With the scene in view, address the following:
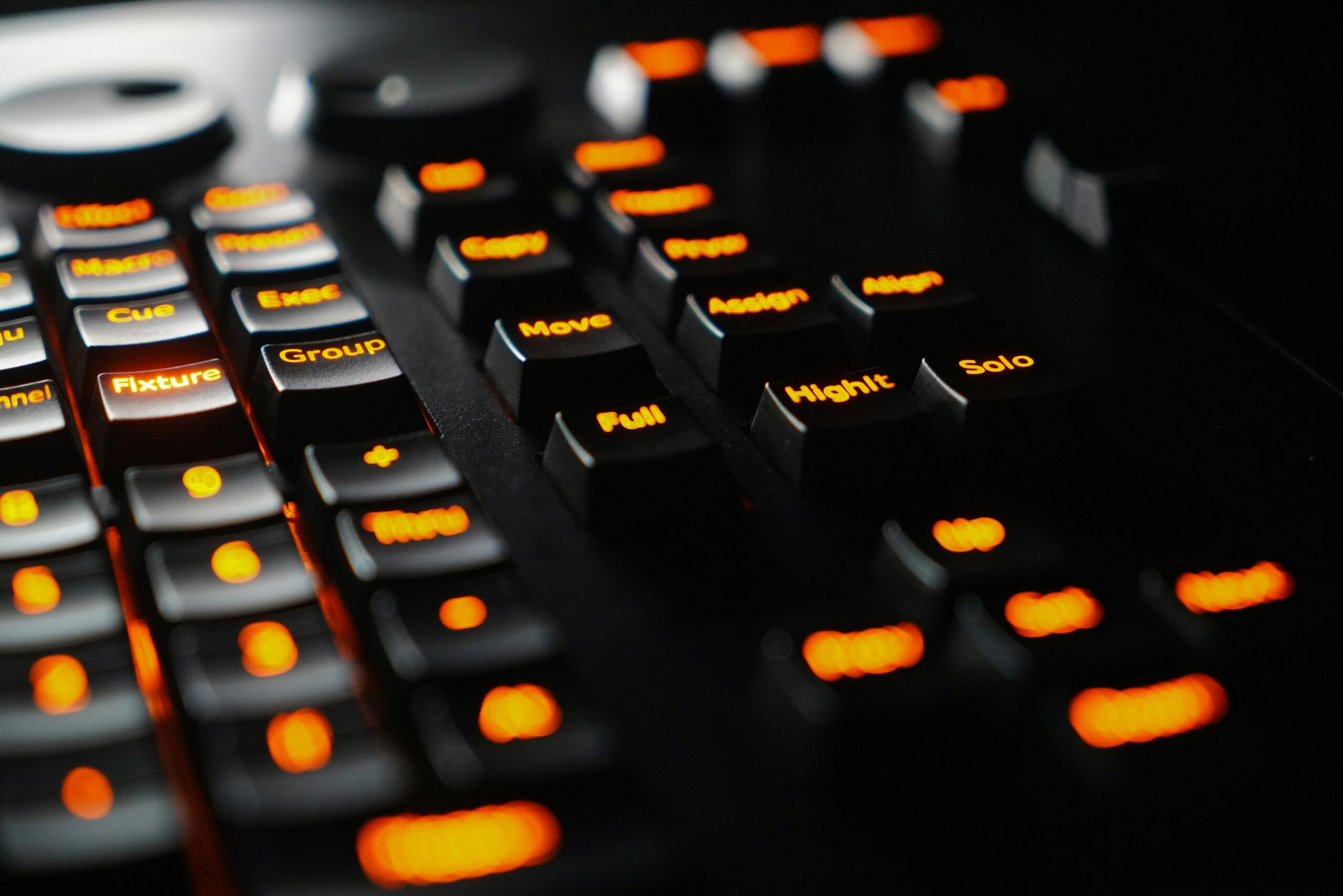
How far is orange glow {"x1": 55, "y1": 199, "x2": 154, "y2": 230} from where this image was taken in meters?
0.65

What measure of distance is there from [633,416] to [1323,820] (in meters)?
0.26

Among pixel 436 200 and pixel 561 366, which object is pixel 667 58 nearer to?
pixel 436 200

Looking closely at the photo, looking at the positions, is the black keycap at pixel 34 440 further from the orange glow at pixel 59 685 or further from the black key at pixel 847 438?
the black key at pixel 847 438

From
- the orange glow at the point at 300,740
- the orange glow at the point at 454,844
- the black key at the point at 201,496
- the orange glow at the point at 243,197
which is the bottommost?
the orange glow at the point at 454,844

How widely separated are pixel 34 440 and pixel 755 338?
0.29 metres

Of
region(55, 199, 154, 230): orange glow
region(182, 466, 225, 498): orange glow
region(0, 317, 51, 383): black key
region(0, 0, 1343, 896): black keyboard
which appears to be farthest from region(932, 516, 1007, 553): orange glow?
region(55, 199, 154, 230): orange glow

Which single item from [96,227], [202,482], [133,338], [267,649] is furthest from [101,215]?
[267,649]

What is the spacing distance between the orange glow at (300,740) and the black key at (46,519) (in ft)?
0.38

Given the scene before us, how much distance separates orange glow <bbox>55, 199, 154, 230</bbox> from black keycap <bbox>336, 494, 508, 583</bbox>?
12.7 inches

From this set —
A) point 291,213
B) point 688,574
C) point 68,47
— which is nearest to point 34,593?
point 688,574

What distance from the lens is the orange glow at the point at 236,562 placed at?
41 cm

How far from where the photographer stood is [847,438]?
0.48 meters

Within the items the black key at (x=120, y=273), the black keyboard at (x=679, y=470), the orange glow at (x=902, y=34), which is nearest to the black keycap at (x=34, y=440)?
the black keyboard at (x=679, y=470)

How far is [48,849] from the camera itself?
32 centimetres
